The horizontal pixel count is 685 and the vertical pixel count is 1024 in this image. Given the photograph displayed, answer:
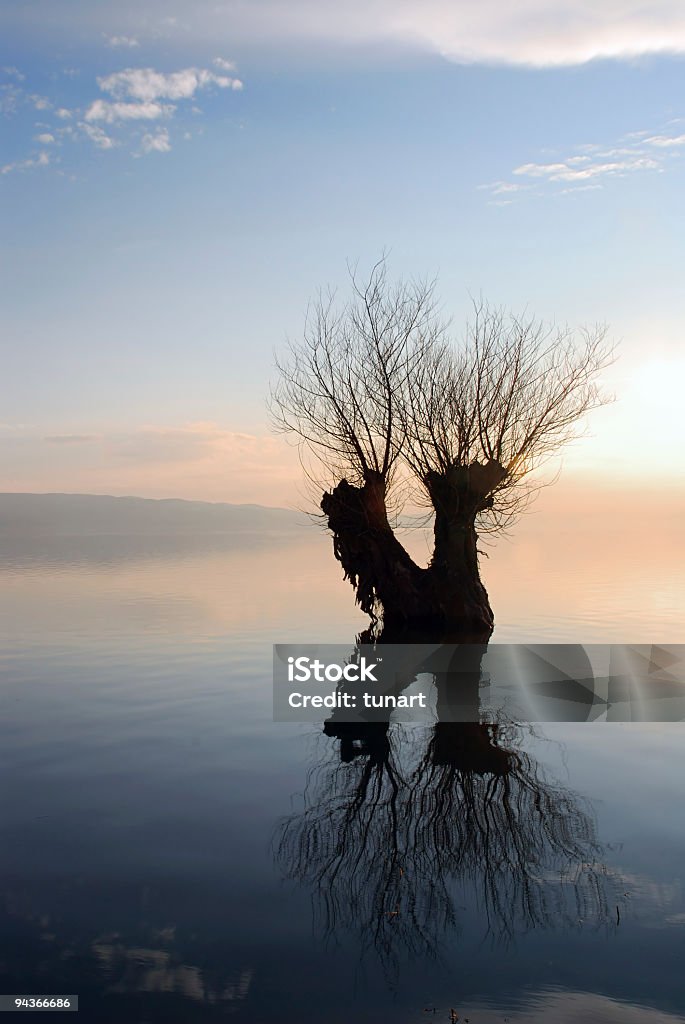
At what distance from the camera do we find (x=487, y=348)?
29.6 m

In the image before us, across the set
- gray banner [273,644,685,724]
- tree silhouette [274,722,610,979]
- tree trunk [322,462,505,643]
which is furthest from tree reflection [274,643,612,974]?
tree trunk [322,462,505,643]

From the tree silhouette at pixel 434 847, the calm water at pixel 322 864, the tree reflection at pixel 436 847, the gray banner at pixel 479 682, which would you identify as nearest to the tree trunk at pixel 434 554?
the gray banner at pixel 479 682

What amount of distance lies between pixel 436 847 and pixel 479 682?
35.2 ft

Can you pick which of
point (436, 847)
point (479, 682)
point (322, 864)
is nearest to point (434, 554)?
point (479, 682)

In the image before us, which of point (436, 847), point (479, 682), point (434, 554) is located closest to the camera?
point (436, 847)

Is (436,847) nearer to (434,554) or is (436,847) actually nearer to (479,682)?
(479,682)

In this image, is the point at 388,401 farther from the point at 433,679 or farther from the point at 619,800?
the point at 619,800

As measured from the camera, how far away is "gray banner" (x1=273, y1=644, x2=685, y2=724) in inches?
648

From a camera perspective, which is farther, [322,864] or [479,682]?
[479,682]

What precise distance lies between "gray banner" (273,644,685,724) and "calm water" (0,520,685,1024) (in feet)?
4.04

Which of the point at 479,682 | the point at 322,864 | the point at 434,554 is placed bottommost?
the point at 322,864

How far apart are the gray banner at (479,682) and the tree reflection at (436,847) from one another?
3258 millimetres

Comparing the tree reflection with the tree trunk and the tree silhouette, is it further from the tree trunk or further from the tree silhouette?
the tree trunk

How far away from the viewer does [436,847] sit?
9312 mm
